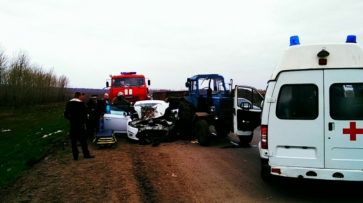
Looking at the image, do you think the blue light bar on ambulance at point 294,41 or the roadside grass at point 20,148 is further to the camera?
the roadside grass at point 20,148

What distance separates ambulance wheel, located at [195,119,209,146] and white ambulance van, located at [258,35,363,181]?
5478mm

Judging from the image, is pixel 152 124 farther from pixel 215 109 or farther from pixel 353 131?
pixel 353 131

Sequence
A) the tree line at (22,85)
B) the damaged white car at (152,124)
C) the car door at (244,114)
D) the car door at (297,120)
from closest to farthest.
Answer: the car door at (297,120)
the car door at (244,114)
the damaged white car at (152,124)
the tree line at (22,85)

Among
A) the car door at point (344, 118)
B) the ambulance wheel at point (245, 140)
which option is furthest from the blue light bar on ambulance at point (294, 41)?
the ambulance wheel at point (245, 140)

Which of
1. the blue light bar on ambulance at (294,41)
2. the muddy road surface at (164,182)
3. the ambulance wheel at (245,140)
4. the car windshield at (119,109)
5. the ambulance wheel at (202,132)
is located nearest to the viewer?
the blue light bar on ambulance at (294,41)

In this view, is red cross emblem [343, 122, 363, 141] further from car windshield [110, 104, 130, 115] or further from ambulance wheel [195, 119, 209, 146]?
car windshield [110, 104, 130, 115]

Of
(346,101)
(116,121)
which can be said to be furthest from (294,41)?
(116,121)

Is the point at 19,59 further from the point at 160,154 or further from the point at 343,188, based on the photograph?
the point at 343,188

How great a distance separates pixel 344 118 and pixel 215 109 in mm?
6545

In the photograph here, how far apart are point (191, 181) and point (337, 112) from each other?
3.23 meters

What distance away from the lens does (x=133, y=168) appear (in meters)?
7.88

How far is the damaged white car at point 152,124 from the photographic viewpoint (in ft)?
38.9

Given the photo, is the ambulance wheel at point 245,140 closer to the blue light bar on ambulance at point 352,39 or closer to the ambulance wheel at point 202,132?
the ambulance wheel at point 202,132

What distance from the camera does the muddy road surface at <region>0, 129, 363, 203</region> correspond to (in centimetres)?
578
